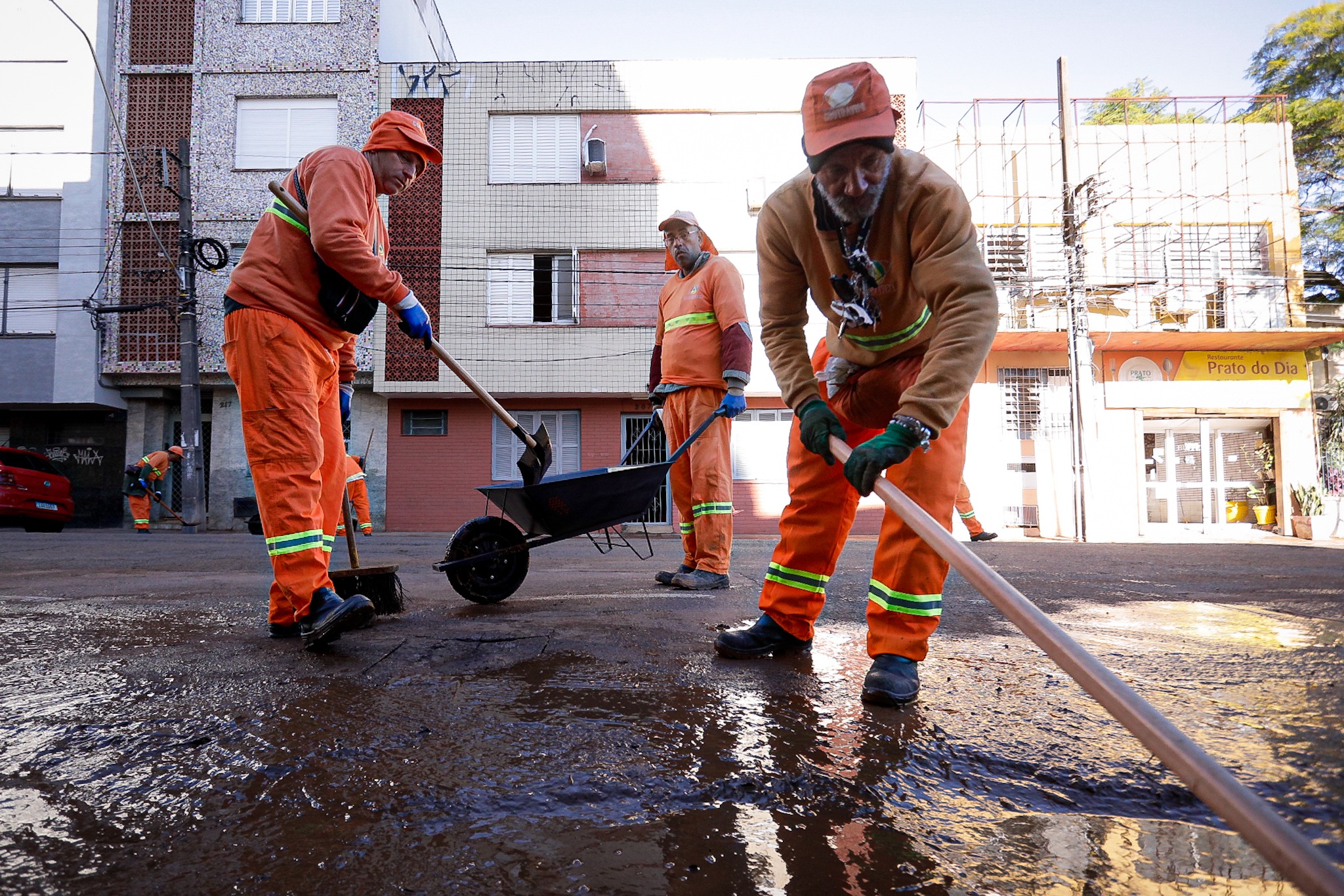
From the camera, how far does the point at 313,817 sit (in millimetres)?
1156

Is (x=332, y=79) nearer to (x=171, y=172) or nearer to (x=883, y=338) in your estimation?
(x=171, y=172)

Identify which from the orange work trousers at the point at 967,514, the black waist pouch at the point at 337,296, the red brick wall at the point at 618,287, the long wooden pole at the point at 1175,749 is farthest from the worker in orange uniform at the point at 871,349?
the red brick wall at the point at 618,287

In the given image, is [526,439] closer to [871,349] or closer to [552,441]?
[871,349]

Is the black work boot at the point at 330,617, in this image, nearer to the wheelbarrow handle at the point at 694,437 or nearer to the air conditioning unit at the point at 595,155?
the wheelbarrow handle at the point at 694,437

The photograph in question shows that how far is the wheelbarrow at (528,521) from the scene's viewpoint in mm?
3393

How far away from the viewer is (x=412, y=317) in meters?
2.88

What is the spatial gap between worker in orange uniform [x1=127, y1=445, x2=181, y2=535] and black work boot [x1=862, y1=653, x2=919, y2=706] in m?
14.8

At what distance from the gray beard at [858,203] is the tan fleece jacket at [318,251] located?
1.45m

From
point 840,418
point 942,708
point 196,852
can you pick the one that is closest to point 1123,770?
point 942,708

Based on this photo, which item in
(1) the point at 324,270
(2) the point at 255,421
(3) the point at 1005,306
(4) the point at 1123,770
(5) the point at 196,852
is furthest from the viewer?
(3) the point at 1005,306

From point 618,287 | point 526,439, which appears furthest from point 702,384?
point 618,287

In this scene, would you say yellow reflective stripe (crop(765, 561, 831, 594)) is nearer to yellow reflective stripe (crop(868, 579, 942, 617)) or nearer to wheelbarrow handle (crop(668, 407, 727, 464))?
yellow reflective stripe (crop(868, 579, 942, 617))

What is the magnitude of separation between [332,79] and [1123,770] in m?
20.1

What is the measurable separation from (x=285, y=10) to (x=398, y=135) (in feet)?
62.8
